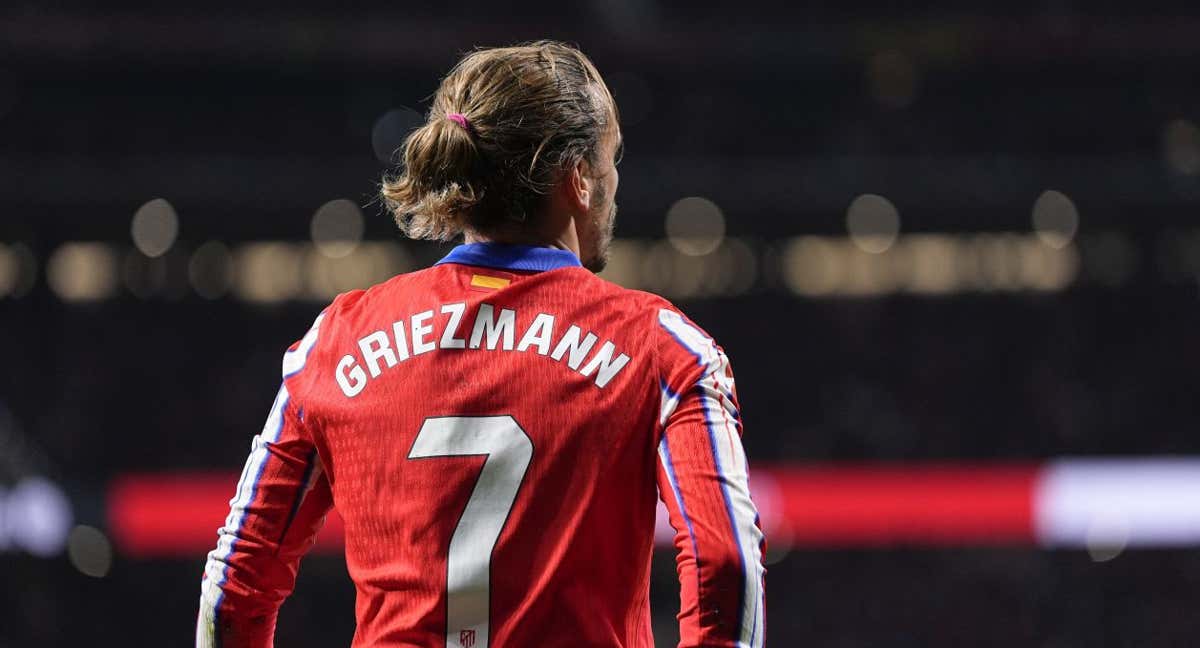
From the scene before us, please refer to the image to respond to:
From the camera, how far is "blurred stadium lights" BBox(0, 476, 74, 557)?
367 inches

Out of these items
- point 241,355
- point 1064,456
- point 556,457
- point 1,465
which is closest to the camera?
point 556,457

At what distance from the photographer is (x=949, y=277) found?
1216 centimetres

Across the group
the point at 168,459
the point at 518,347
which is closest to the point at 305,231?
the point at 168,459

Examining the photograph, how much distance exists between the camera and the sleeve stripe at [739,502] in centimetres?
100

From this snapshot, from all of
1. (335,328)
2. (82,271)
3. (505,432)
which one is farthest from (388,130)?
(505,432)

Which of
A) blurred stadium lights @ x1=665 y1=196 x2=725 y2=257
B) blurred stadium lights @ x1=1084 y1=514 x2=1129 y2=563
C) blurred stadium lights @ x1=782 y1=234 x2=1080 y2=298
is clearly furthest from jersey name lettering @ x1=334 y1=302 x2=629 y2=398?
blurred stadium lights @ x1=782 y1=234 x2=1080 y2=298

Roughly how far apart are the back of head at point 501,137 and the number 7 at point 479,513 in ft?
0.61

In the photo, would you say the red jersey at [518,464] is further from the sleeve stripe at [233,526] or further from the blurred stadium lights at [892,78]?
the blurred stadium lights at [892,78]

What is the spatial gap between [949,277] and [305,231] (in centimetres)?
592

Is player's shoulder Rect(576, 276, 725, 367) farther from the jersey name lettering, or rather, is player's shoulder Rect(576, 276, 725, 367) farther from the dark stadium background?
the dark stadium background

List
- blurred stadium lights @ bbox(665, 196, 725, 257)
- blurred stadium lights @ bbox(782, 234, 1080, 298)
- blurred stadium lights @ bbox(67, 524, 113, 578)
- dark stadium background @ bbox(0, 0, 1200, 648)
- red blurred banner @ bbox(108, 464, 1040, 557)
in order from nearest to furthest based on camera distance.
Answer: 1. red blurred banner @ bbox(108, 464, 1040, 557)
2. blurred stadium lights @ bbox(67, 524, 113, 578)
3. dark stadium background @ bbox(0, 0, 1200, 648)
4. blurred stadium lights @ bbox(665, 196, 725, 257)
5. blurred stadium lights @ bbox(782, 234, 1080, 298)

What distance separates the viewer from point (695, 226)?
11.8 metres

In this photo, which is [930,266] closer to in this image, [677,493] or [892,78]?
[892,78]

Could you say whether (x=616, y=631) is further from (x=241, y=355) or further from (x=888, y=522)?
(x=241, y=355)
